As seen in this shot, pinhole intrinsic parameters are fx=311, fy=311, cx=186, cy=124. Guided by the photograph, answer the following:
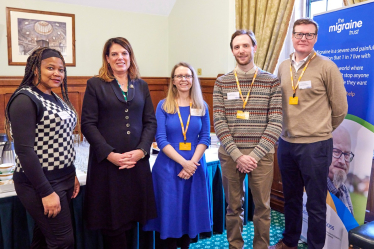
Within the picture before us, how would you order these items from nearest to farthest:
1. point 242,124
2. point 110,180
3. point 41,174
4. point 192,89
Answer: point 41,174, point 110,180, point 242,124, point 192,89

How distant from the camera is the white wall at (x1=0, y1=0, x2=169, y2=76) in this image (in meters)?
4.46

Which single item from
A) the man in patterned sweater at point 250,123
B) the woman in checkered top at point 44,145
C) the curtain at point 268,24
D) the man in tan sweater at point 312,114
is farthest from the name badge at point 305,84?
the curtain at point 268,24

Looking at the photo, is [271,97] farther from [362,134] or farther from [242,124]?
[362,134]

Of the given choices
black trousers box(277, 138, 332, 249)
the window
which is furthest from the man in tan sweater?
the window

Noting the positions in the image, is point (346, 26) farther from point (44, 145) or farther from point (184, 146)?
point (44, 145)

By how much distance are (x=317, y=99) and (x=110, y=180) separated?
1363 mm

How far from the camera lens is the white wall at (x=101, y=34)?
14.6ft

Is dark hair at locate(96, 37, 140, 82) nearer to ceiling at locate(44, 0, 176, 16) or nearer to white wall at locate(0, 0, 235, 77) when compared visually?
white wall at locate(0, 0, 235, 77)

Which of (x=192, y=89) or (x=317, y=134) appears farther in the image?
(x=192, y=89)

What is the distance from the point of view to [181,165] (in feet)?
6.52

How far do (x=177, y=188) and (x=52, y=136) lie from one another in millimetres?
859

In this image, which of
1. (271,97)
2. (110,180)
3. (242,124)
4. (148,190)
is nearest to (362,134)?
(271,97)

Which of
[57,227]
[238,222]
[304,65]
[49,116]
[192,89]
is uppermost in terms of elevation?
[304,65]

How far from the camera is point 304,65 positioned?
2.04 metres
